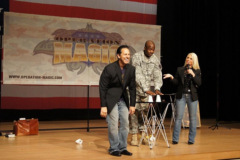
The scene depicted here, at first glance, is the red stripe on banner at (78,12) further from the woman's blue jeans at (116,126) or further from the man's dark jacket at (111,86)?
the woman's blue jeans at (116,126)

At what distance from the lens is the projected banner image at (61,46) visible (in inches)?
267

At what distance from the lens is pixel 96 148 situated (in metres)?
4.97

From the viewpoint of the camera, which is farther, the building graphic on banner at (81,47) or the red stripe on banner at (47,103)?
the red stripe on banner at (47,103)

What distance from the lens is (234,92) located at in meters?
8.93

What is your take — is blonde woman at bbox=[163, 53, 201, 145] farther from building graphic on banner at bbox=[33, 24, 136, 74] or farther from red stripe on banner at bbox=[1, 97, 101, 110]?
red stripe on banner at bbox=[1, 97, 101, 110]

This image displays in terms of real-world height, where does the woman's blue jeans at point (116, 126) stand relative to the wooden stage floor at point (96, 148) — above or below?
above

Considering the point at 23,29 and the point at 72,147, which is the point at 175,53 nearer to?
the point at 23,29

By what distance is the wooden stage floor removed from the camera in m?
4.41

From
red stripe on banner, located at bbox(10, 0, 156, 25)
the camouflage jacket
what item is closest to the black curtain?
red stripe on banner, located at bbox(10, 0, 156, 25)

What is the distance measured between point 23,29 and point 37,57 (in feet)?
1.93

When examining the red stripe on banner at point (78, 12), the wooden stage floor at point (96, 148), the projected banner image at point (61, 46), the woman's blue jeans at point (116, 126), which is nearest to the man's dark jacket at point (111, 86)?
the woman's blue jeans at point (116, 126)

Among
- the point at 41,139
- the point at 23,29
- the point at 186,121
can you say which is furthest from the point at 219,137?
the point at 23,29

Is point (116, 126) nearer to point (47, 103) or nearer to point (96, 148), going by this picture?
point (96, 148)

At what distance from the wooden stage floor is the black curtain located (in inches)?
93.4
